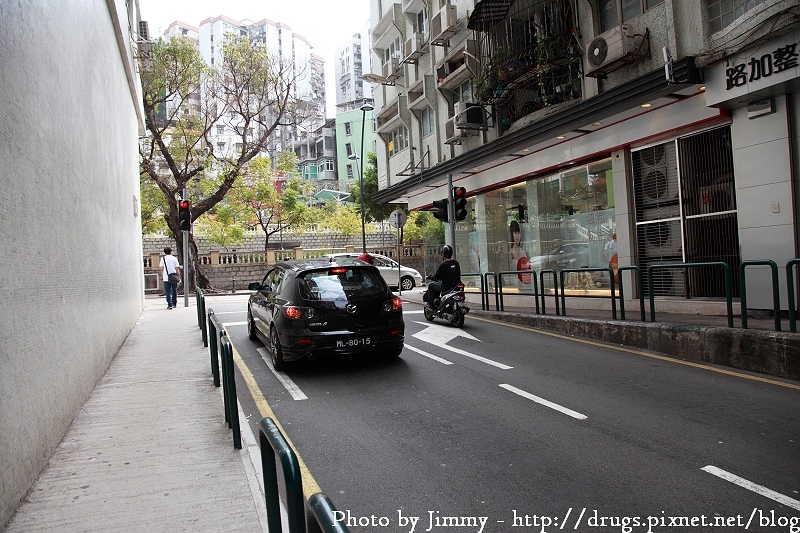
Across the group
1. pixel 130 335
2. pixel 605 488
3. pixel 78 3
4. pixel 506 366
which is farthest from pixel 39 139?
pixel 130 335

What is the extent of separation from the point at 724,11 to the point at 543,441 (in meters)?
9.06

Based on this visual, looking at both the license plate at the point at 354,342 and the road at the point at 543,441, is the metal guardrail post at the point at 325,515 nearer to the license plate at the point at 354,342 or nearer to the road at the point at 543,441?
the road at the point at 543,441

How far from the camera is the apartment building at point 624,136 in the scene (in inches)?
363

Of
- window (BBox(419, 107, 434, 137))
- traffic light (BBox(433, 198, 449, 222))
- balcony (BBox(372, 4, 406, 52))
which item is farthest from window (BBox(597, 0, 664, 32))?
balcony (BBox(372, 4, 406, 52))

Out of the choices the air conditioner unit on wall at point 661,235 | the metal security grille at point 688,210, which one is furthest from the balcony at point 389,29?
the air conditioner unit on wall at point 661,235

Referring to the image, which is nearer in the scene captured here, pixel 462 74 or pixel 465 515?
pixel 465 515

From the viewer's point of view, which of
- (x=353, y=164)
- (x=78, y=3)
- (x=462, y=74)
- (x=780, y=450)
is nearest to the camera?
(x=780, y=450)

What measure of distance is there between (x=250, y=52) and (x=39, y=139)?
22.8m

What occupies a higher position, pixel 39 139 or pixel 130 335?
pixel 39 139

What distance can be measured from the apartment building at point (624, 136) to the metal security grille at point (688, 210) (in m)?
0.03

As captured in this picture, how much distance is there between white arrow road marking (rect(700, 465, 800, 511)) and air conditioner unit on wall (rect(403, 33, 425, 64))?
1949 centimetres

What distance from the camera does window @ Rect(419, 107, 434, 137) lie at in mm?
21453

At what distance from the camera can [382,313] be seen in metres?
8.05

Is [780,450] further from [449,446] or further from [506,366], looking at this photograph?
→ [506,366]
